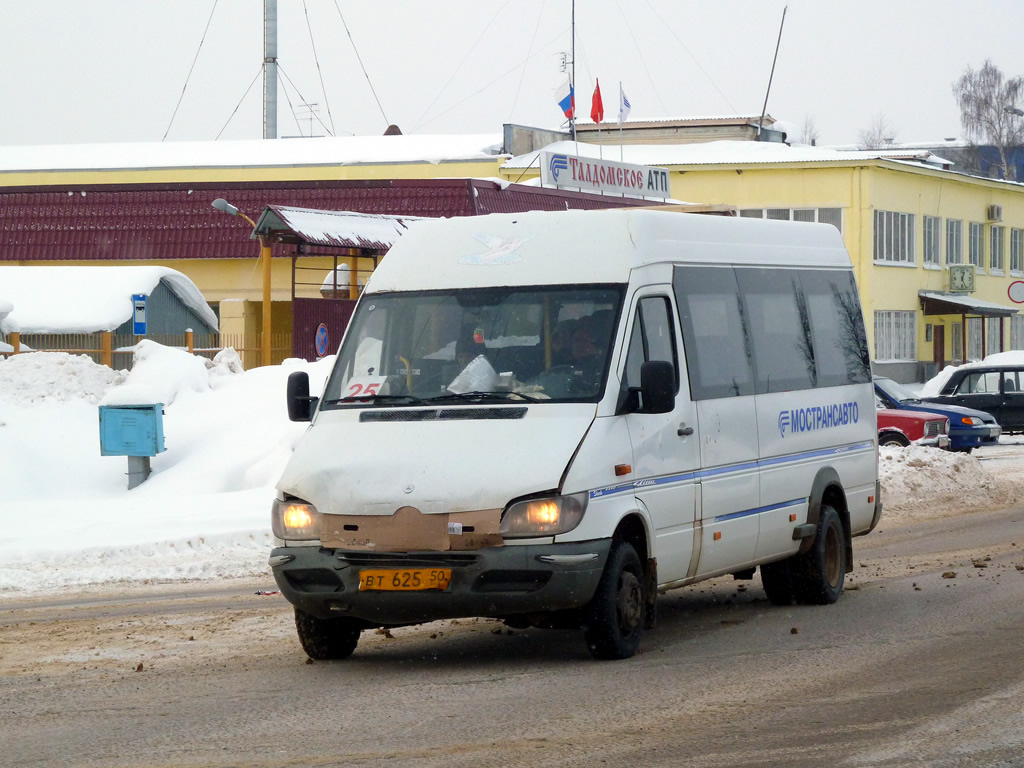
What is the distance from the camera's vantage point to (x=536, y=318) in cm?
916

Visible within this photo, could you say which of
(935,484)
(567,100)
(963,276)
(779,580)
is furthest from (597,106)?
(779,580)

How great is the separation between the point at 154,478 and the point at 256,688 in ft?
38.0

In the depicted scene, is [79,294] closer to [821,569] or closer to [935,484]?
[935,484]

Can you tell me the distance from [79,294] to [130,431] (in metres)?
11.2

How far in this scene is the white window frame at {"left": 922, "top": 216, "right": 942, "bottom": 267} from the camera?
57.2 m

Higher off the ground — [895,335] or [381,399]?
Result: [381,399]

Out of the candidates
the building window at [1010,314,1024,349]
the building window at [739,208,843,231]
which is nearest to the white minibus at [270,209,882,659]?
the building window at [739,208,843,231]

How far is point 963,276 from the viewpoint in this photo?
58.1 metres

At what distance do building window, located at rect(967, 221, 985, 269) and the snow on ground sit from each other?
121 feet

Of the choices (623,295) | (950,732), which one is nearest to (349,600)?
(623,295)

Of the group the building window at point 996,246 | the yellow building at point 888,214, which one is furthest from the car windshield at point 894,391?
the building window at point 996,246

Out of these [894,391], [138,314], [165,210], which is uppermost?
[165,210]

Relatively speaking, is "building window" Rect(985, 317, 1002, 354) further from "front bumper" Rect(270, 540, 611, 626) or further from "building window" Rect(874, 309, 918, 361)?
"front bumper" Rect(270, 540, 611, 626)

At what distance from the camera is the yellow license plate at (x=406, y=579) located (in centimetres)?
827
